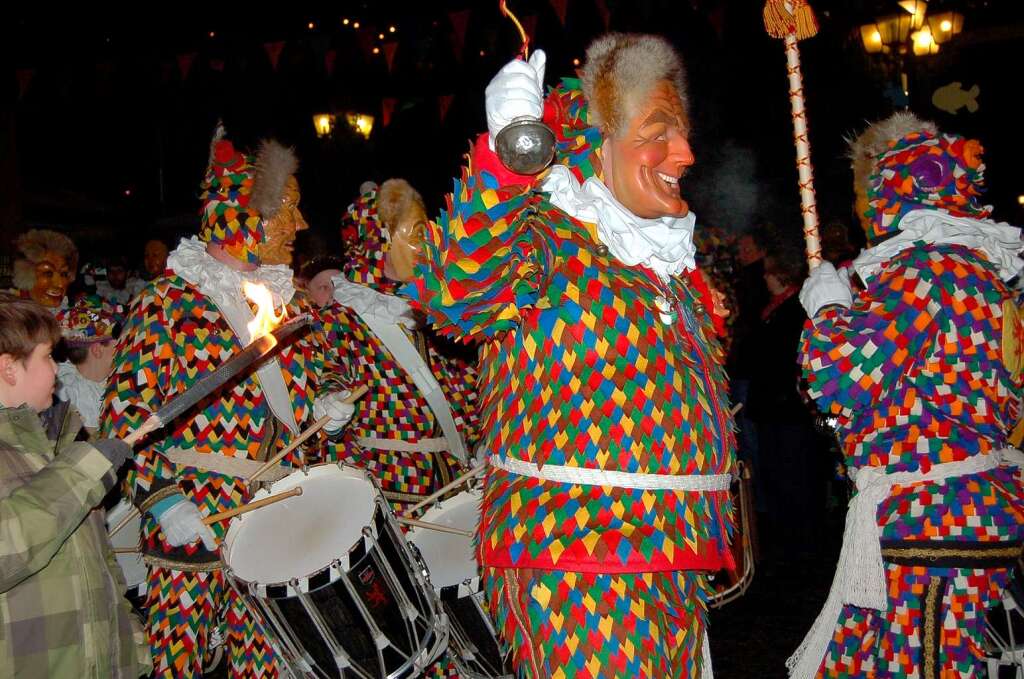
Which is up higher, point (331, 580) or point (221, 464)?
point (221, 464)

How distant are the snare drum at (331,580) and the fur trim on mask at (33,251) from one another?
389cm

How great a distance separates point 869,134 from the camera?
13.7ft

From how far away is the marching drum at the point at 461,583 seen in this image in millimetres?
4164

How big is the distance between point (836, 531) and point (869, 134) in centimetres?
499

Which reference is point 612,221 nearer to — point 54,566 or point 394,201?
point 54,566

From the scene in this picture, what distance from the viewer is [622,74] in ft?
9.22

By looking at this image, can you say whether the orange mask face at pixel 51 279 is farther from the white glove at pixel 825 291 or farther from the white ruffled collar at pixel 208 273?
the white glove at pixel 825 291

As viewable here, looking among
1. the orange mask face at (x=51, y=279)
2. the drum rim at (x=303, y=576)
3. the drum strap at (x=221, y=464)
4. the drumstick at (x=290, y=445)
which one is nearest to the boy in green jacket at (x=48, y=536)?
the drumstick at (x=290, y=445)

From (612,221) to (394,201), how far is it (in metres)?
2.92

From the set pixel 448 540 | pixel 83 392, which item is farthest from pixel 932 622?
pixel 83 392

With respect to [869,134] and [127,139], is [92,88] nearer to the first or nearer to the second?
[869,134]

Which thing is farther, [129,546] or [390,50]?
[390,50]

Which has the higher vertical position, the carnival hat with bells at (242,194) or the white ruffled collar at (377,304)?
the carnival hat with bells at (242,194)

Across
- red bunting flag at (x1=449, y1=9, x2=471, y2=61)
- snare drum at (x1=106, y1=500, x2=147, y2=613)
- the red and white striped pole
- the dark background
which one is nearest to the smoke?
the dark background
